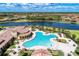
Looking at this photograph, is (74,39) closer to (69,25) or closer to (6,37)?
(69,25)

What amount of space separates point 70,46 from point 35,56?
0.60 feet

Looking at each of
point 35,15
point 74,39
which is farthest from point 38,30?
point 74,39

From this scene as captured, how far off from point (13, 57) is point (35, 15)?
0.27 meters

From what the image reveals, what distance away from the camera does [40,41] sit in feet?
3.53

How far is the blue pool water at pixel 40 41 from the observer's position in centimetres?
106

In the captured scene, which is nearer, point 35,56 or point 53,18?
point 35,56

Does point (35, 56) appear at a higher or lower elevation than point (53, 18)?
lower

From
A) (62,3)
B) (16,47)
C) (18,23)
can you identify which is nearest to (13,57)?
(16,47)

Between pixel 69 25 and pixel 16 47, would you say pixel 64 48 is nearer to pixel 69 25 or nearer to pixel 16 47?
pixel 69 25

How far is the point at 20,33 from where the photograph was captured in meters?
1.09

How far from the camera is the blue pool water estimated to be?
1.06 metres

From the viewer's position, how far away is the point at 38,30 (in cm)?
111

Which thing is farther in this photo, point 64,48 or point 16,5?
point 16,5

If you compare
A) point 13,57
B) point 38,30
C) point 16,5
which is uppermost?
point 16,5
